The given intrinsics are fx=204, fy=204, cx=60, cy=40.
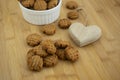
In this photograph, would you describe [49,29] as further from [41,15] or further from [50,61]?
[50,61]

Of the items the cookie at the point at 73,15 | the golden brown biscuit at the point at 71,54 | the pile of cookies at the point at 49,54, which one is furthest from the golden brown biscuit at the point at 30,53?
the cookie at the point at 73,15

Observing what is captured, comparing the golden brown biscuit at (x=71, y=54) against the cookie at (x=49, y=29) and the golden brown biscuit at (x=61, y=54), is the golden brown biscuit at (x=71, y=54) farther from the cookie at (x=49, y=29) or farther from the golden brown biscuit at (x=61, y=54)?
the cookie at (x=49, y=29)

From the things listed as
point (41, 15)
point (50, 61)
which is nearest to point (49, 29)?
point (41, 15)

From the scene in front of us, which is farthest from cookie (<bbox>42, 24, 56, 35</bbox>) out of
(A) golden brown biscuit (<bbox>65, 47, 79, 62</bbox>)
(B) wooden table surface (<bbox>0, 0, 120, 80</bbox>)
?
(A) golden brown biscuit (<bbox>65, 47, 79, 62</bbox>)

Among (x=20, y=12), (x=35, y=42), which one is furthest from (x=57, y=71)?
(x=20, y=12)

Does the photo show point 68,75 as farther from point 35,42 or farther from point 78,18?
point 78,18

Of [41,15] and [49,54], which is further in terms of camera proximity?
[41,15]
